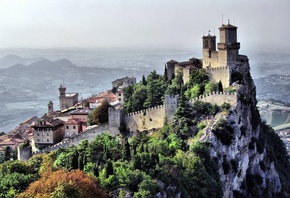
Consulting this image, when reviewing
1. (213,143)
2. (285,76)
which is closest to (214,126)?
(213,143)

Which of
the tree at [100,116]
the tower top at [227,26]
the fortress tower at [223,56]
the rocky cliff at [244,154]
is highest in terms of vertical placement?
the tower top at [227,26]

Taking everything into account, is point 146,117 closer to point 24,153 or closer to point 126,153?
point 126,153

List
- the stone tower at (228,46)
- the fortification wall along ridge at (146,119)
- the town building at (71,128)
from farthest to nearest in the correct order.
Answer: the town building at (71,128)
the stone tower at (228,46)
the fortification wall along ridge at (146,119)

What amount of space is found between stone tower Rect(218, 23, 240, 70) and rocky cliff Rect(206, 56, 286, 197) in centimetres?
86

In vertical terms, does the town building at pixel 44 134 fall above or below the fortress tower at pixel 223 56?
below

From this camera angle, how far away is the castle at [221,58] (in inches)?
1565

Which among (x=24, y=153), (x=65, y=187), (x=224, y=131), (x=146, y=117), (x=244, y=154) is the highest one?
(x=146, y=117)

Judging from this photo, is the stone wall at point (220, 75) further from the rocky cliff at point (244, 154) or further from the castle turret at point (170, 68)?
the castle turret at point (170, 68)

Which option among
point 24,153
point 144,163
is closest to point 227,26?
point 144,163

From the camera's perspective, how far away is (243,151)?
1499 inches

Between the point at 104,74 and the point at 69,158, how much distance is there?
5317 inches

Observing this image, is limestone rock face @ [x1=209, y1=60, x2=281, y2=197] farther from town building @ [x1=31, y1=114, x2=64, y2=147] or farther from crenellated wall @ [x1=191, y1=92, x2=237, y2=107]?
town building @ [x1=31, y1=114, x2=64, y2=147]

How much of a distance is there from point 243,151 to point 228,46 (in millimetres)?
8696

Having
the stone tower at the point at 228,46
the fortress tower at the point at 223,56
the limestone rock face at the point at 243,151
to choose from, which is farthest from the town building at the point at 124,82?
the stone tower at the point at 228,46
